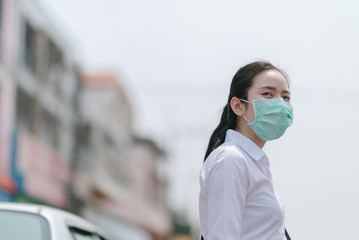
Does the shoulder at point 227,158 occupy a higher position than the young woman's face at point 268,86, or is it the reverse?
the young woman's face at point 268,86

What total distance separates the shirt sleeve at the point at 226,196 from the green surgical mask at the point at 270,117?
11.4 inches

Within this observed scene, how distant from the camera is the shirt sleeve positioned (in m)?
2.84

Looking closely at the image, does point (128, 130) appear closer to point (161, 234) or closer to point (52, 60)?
point (161, 234)

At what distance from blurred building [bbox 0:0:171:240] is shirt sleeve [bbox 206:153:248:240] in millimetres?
17346

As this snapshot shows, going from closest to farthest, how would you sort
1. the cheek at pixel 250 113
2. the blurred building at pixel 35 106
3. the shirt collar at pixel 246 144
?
the shirt collar at pixel 246 144 → the cheek at pixel 250 113 → the blurred building at pixel 35 106

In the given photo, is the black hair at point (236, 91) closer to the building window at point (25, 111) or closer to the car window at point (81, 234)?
the car window at point (81, 234)

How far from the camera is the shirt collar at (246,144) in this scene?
10.2ft

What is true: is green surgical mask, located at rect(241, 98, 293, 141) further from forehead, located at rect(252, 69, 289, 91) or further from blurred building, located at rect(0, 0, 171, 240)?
blurred building, located at rect(0, 0, 171, 240)

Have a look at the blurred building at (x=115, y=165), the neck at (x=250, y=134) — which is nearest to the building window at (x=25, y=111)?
the blurred building at (x=115, y=165)

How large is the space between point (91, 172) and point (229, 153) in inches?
1338

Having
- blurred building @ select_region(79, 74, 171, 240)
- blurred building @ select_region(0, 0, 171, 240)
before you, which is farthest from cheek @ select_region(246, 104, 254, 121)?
blurred building @ select_region(79, 74, 171, 240)

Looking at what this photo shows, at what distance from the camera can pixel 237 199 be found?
2.88 m

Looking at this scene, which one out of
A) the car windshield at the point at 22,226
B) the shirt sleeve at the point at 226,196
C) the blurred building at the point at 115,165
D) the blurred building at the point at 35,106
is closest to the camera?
the shirt sleeve at the point at 226,196

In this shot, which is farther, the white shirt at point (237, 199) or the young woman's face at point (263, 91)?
the young woman's face at point (263, 91)
